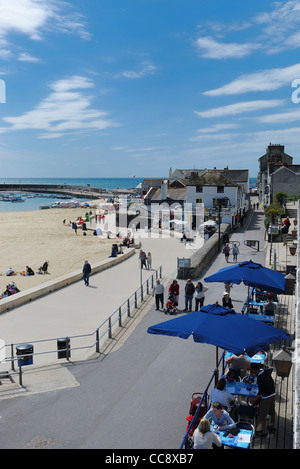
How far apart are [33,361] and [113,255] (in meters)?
18.1

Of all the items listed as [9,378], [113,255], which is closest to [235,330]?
[9,378]

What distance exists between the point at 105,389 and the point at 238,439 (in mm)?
3933

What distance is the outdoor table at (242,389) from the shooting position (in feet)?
27.1

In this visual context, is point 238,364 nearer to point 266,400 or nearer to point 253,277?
point 266,400

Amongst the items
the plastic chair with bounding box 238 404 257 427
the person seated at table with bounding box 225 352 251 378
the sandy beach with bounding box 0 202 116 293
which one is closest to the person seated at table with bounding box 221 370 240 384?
the person seated at table with bounding box 225 352 251 378

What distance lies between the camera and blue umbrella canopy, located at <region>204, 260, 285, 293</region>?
12484 millimetres

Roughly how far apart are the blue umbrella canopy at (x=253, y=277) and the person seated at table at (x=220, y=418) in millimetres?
5924

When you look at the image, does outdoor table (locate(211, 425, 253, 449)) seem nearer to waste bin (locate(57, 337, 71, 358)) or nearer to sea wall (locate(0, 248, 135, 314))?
waste bin (locate(57, 337, 71, 358))

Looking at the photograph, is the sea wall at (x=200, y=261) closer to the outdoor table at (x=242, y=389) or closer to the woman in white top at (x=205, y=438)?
the outdoor table at (x=242, y=389)

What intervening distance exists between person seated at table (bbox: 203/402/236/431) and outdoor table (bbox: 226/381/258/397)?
4.19 feet

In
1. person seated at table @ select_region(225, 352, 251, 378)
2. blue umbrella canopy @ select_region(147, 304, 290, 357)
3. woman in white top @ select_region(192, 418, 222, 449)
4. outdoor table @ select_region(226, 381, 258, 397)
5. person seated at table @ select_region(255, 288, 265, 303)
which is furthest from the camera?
person seated at table @ select_region(255, 288, 265, 303)

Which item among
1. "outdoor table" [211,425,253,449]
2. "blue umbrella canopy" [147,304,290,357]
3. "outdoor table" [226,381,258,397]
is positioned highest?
"blue umbrella canopy" [147,304,290,357]

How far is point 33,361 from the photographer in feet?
39.1
